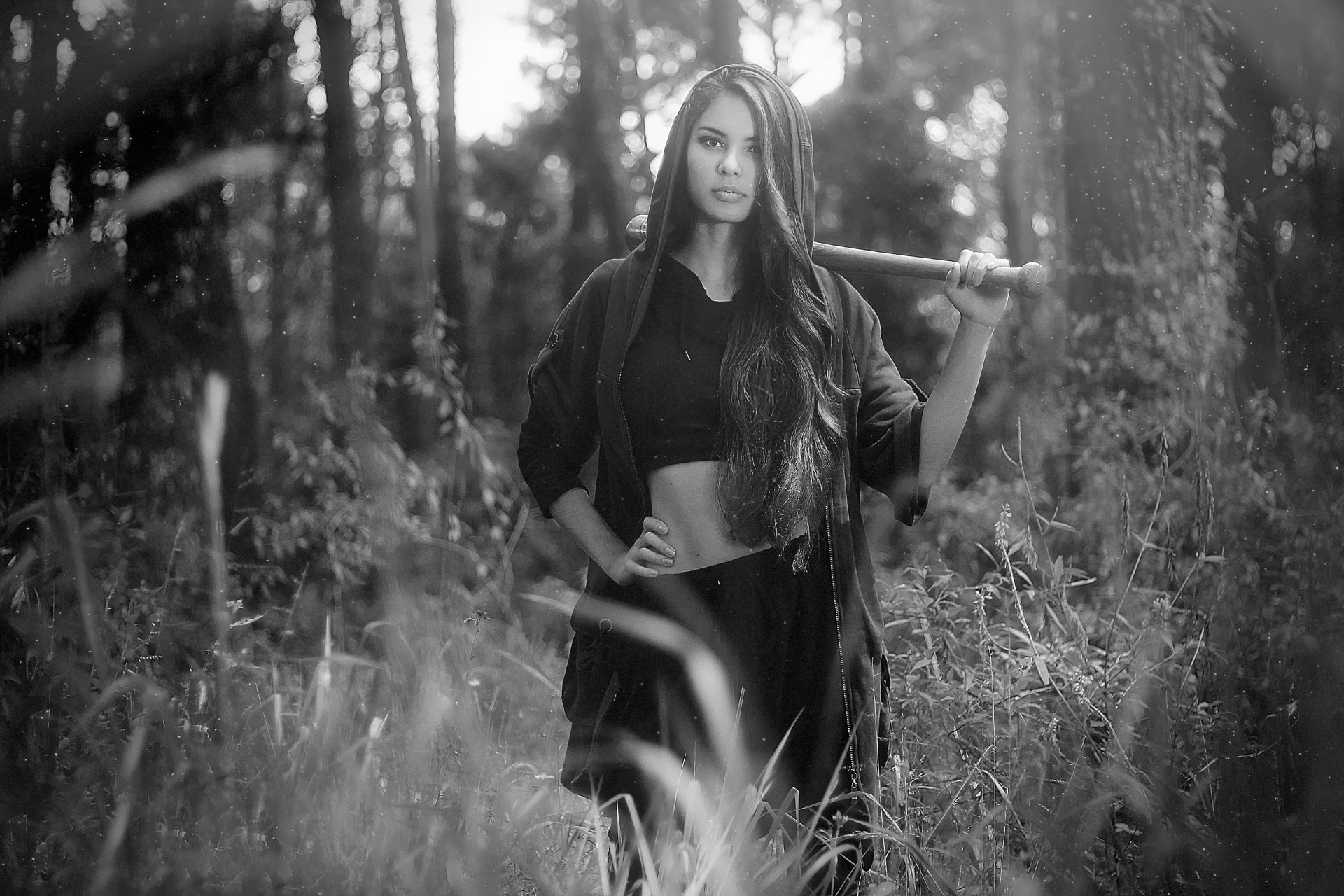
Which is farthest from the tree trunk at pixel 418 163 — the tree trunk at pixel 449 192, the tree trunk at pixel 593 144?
the tree trunk at pixel 593 144

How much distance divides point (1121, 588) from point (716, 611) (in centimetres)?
100

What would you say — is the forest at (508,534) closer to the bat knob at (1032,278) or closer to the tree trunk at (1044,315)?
the tree trunk at (1044,315)

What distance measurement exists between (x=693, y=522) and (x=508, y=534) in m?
4.66

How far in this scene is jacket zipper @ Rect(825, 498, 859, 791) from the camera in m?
2.10

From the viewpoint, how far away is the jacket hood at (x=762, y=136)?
6.73 ft

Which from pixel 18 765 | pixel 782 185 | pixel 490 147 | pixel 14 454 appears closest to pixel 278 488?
pixel 14 454

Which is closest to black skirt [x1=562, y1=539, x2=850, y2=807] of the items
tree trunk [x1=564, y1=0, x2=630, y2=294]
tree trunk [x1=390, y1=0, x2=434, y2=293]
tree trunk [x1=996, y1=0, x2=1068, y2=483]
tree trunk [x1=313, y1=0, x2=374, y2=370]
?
tree trunk [x1=996, y1=0, x2=1068, y2=483]

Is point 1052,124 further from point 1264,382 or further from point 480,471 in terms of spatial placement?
point 1264,382

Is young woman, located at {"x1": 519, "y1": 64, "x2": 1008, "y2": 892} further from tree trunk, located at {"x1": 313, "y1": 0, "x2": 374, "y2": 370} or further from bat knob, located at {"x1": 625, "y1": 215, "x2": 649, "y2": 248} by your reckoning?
tree trunk, located at {"x1": 313, "y1": 0, "x2": 374, "y2": 370}

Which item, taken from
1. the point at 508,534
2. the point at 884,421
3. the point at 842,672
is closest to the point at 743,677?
the point at 842,672

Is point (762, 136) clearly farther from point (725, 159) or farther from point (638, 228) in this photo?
point (638, 228)

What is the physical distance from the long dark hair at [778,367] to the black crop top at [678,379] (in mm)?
36

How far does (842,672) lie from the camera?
2.11 metres

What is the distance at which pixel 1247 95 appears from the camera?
3.60 meters
